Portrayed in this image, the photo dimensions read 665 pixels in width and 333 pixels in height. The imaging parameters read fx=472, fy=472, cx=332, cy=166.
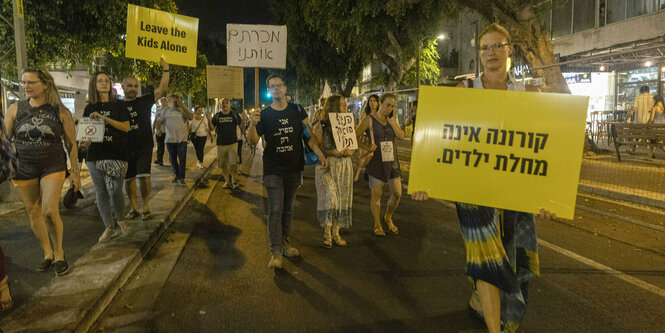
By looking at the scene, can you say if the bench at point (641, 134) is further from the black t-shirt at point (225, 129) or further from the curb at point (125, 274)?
the curb at point (125, 274)

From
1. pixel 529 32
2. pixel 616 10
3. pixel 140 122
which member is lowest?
pixel 140 122

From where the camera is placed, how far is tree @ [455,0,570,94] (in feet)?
47.7

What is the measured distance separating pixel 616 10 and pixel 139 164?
22.1 metres

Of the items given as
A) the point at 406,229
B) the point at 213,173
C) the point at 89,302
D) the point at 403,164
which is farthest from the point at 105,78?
the point at 403,164

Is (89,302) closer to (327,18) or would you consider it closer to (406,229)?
(406,229)

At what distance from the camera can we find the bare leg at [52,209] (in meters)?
4.30

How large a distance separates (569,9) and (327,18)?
12.4m

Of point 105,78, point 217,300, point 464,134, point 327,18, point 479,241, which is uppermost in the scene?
point 327,18

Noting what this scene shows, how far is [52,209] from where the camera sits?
4348 mm

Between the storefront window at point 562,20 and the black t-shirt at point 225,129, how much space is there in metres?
20.4

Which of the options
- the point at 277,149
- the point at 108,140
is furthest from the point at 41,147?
the point at 277,149

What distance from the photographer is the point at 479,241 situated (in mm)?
3033

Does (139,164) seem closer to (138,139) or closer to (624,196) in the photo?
(138,139)

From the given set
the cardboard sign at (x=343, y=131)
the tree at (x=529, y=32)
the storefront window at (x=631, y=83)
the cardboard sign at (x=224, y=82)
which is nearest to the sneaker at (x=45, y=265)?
the cardboard sign at (x=343, y=131)
